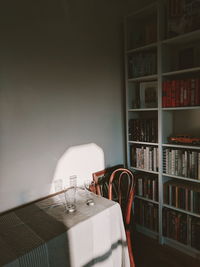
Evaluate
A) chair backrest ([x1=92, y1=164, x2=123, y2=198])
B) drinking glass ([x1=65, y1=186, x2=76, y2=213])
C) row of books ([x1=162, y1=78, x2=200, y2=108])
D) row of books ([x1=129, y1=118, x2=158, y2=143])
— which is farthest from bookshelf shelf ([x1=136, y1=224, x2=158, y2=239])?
row of books ([x1=162, y1=78, x2=200, y2=108])

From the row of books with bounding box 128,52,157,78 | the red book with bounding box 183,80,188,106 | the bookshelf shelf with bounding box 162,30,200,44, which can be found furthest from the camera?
the row of books with bounding box 128,52,157,78

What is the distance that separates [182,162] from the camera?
2.04m

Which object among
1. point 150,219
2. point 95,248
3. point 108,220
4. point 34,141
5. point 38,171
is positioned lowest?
point 150,219

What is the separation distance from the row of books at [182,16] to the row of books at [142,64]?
0.30 meters

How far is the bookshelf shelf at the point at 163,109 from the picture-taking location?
1980 millimetres

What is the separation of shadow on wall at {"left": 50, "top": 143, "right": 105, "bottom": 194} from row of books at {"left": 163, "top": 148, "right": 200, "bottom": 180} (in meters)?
0.70

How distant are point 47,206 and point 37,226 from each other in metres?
0.29

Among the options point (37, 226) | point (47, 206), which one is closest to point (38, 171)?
point (47, 206)

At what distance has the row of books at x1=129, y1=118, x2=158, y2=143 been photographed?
7.35ft

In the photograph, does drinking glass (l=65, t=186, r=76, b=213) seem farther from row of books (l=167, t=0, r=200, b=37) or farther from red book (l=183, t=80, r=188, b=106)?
row of books (l=167, t=0, r=200, b=37)

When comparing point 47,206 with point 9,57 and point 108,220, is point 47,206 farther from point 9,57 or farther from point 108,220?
point 9,57

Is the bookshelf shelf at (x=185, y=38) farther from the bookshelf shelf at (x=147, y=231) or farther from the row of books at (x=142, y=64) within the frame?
the bookshelf shelf at (x=147, y=231)

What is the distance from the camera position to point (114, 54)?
2424mm

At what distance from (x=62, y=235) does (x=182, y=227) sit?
137 centimetres
